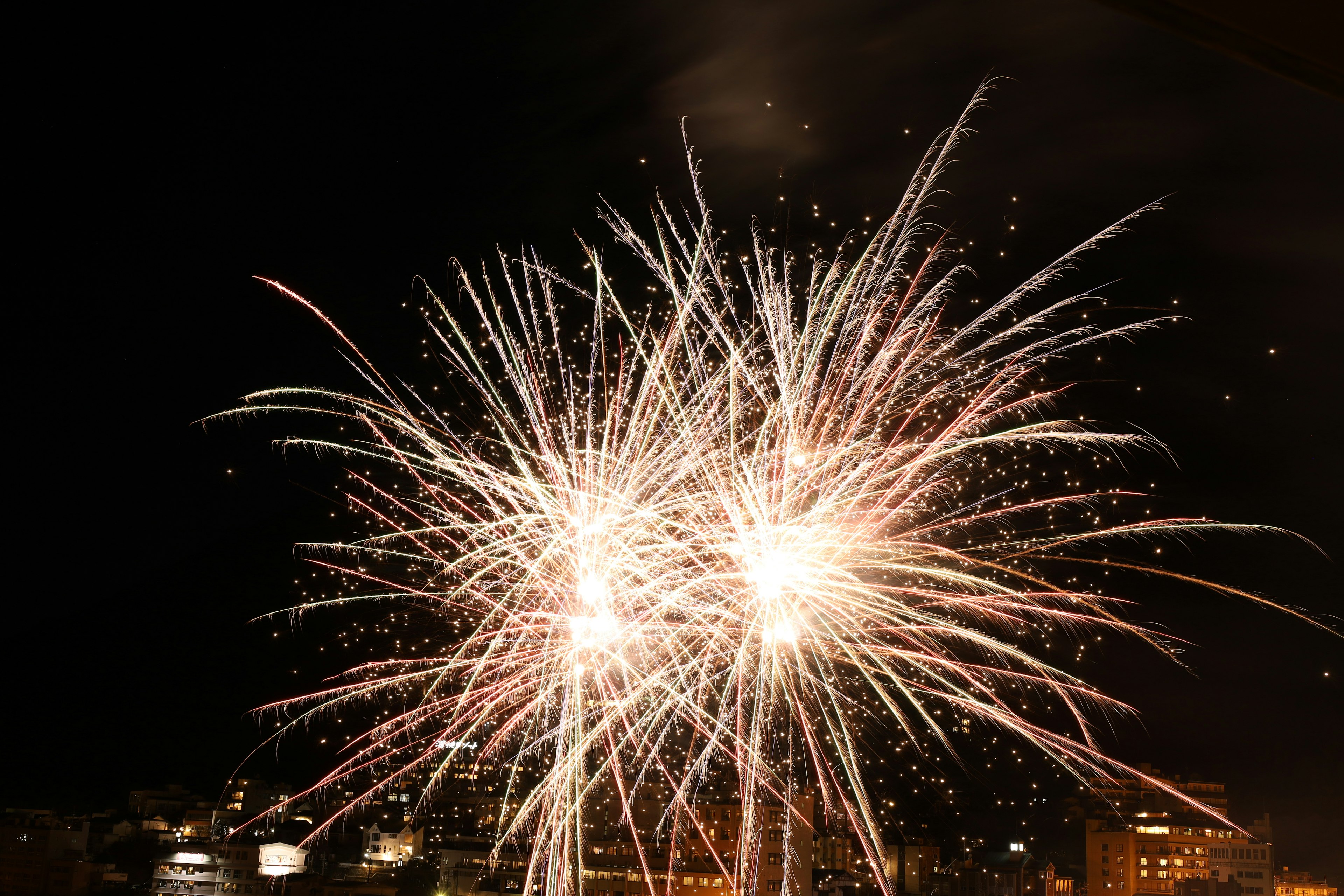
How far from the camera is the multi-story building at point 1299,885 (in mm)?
19359

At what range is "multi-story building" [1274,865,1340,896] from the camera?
762 inches

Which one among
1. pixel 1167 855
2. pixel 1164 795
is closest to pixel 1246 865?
pixel 1167 855

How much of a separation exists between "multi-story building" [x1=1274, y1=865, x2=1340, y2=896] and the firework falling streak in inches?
620

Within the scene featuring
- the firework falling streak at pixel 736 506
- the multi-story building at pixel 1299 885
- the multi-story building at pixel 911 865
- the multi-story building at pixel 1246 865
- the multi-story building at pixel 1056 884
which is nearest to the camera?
the firework falling streak at pixel 736 506

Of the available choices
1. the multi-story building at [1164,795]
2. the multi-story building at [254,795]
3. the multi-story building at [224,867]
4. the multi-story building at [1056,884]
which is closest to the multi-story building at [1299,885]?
the multi-story building at [1164,795]

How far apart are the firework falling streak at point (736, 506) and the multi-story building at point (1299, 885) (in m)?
15.7

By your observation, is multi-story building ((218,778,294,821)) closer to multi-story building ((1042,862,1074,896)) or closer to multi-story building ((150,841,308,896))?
multi-story building ((150,841,308,896))

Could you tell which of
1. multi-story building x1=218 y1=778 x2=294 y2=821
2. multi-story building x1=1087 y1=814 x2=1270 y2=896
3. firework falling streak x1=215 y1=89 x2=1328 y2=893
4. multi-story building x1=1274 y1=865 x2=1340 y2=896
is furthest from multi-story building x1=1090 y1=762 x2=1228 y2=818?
multi-story building x1=218 y1=778 x2=294 y2=821

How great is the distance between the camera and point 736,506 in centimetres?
802

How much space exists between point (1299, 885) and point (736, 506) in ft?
64.8

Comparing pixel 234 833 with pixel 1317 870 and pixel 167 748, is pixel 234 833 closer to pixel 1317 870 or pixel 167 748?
pixel 167 748

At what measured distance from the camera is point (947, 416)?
805 cm

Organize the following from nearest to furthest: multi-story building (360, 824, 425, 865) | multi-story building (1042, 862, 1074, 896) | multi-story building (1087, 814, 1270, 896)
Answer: multi-story building (360, 824, 425, 865) → multi-story building (1042, 862, 1074, 896) → multi-story building (1087, 814, 1270, 896)

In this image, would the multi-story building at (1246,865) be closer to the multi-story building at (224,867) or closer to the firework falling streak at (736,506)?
the firework falling streak at (736,506)
